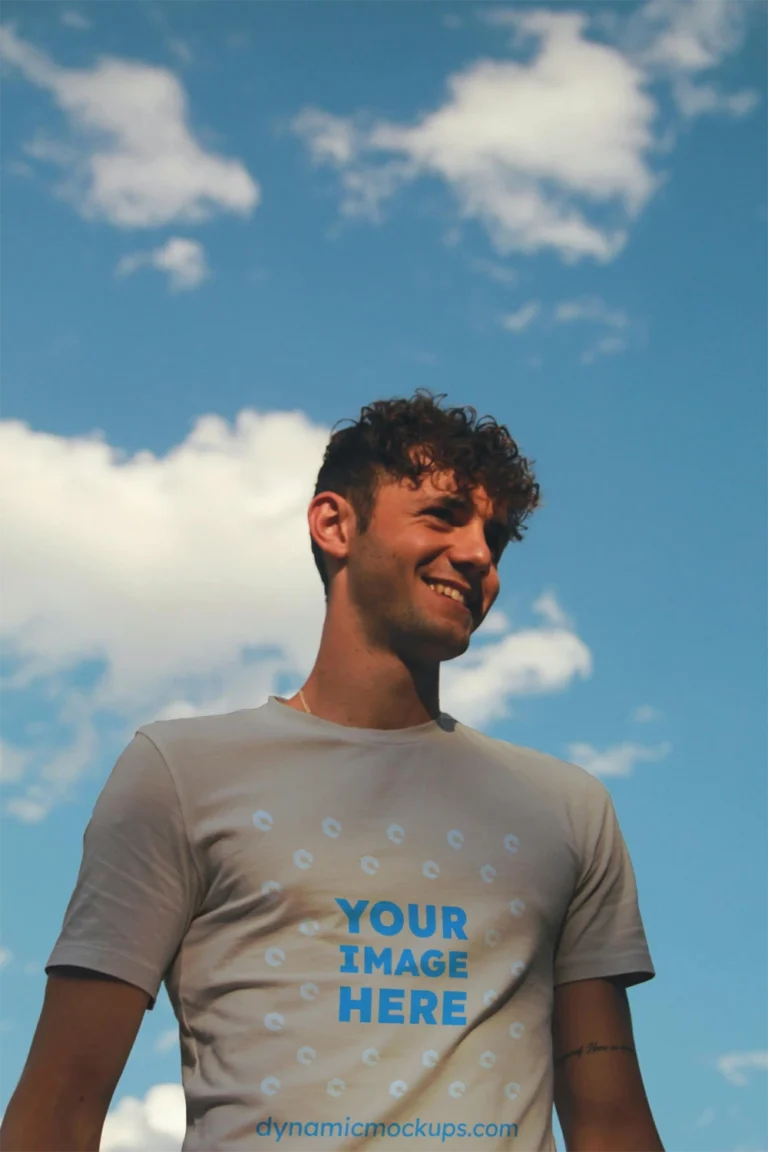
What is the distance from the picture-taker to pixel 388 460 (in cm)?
383

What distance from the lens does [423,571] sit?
3.58m

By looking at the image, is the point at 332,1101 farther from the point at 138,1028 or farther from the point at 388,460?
the point at 388,460

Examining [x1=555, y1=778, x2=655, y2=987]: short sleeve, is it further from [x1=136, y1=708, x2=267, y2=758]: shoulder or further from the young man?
[x1=136, y1=708, x2=267, y2=758]: shoulder

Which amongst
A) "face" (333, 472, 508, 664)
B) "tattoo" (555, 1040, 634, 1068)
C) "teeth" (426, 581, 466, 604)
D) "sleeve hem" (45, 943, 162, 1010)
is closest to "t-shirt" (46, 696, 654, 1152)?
"sleeve hem" (45, 943, 162, 1010)

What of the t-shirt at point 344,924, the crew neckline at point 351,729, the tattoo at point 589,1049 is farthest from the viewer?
the crew neckline at point 351,729

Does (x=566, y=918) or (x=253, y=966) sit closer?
(x=253, y=966)

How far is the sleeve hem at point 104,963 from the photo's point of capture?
3025 millimetres

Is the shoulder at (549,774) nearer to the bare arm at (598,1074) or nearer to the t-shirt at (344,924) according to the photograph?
the t-shirt at (344,924)

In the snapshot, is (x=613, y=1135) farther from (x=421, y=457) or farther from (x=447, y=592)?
(x=421, y=457)

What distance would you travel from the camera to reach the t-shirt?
2.90m

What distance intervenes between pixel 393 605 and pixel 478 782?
1.71ft

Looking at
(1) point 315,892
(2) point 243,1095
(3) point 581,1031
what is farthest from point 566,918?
(2) point 243,1095

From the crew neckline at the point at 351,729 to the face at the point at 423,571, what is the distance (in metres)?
0.19

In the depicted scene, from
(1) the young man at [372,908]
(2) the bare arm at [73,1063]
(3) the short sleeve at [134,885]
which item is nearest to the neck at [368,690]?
(1) the young man at [372,908]
